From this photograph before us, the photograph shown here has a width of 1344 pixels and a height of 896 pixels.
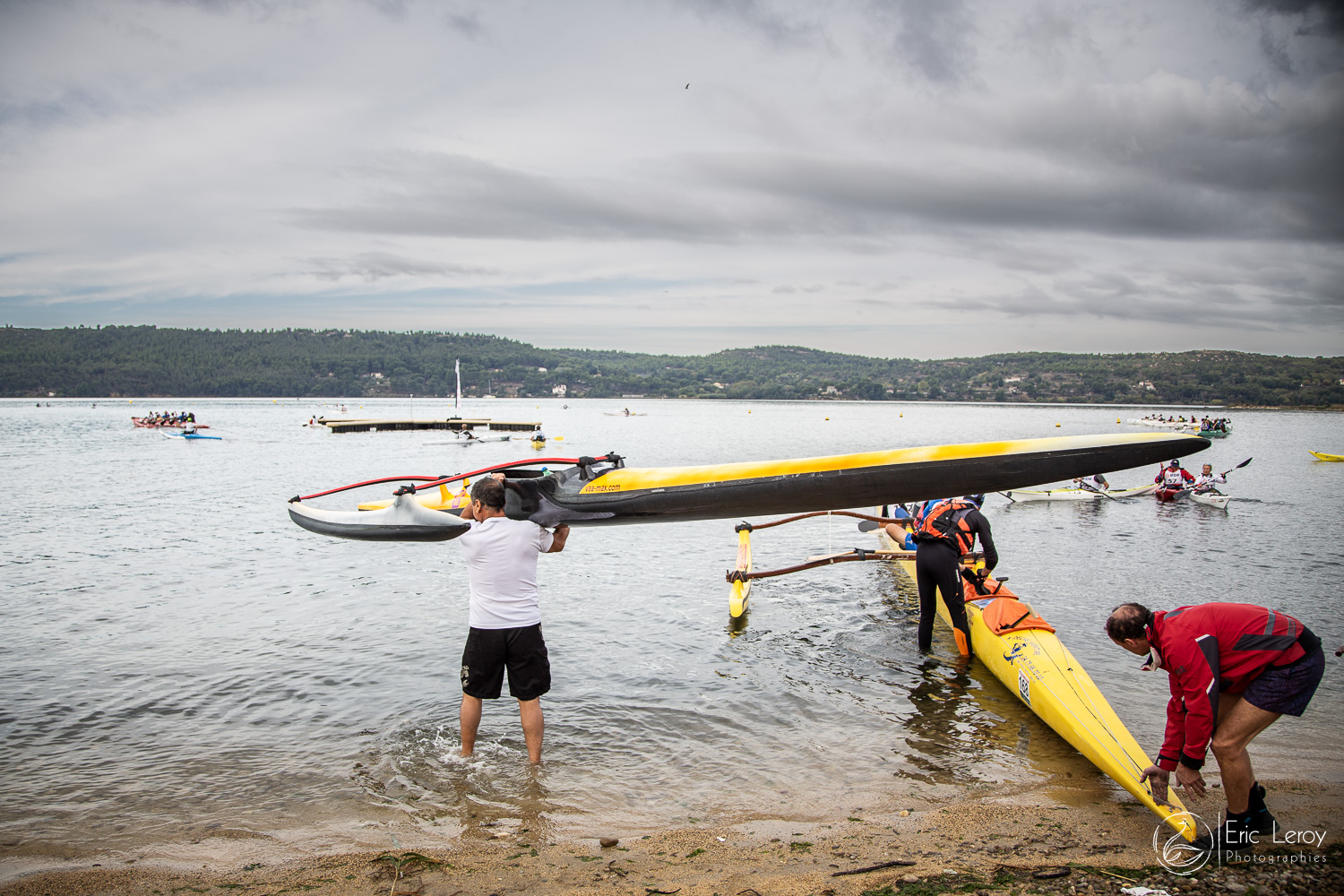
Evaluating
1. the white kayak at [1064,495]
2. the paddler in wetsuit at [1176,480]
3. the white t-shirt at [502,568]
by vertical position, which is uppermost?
the white t-shirt at [502,568]

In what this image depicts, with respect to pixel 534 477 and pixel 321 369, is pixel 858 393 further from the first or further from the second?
pixel 534 477

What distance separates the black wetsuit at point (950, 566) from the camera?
7605mm

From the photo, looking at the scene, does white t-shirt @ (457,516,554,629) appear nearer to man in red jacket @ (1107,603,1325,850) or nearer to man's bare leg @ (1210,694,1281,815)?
man in red jacket @ (1107,603,1325,850)

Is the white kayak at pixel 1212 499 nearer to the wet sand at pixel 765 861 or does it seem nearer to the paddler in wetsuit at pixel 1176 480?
the paddler in wetsuit at pixel 1176 480

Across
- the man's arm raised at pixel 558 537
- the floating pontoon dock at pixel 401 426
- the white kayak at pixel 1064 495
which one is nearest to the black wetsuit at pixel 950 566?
the man's arm raised at pixel 558 537

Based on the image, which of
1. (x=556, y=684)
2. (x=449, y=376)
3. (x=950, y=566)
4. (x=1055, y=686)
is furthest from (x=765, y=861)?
(x=449, y=376)

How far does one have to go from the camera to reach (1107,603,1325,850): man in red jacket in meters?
3.67

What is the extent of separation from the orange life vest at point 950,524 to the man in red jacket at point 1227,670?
350cm

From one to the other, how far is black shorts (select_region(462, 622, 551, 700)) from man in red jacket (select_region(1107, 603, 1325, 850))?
11.5ft

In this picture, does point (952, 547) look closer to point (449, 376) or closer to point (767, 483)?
point (767, 483)

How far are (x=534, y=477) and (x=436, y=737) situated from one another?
2.76 metres

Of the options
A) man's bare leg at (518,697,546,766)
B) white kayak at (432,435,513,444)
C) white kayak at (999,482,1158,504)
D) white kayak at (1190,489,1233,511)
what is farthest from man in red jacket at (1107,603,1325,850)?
white kayak at (432,435,513,444)

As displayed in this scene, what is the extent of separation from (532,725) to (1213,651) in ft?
14.0

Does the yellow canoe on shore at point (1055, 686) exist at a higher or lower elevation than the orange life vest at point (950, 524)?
lower
